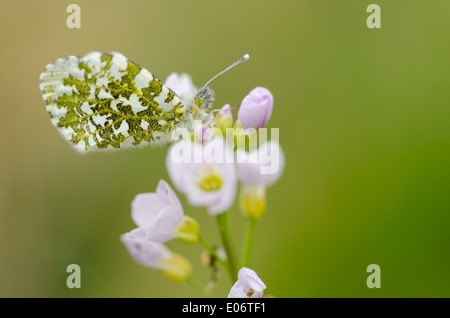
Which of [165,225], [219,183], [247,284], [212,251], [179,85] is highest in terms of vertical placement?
[179,85]

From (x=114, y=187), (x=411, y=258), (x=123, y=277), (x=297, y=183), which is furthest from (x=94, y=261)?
(x=411, y=258)

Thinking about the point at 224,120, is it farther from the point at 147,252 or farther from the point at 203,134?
the point at 147,252

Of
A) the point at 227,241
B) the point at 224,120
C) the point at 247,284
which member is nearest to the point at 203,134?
the point at 224,120

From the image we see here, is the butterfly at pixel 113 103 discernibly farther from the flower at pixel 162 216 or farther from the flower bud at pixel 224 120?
the flower at pixel 162 216

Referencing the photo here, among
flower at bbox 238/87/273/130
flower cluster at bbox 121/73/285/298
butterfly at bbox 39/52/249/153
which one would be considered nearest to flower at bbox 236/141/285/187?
flower cluster at bbox 121/73/285/298

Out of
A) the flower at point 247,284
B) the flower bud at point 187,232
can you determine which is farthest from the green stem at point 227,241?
the flower at point 247,284
